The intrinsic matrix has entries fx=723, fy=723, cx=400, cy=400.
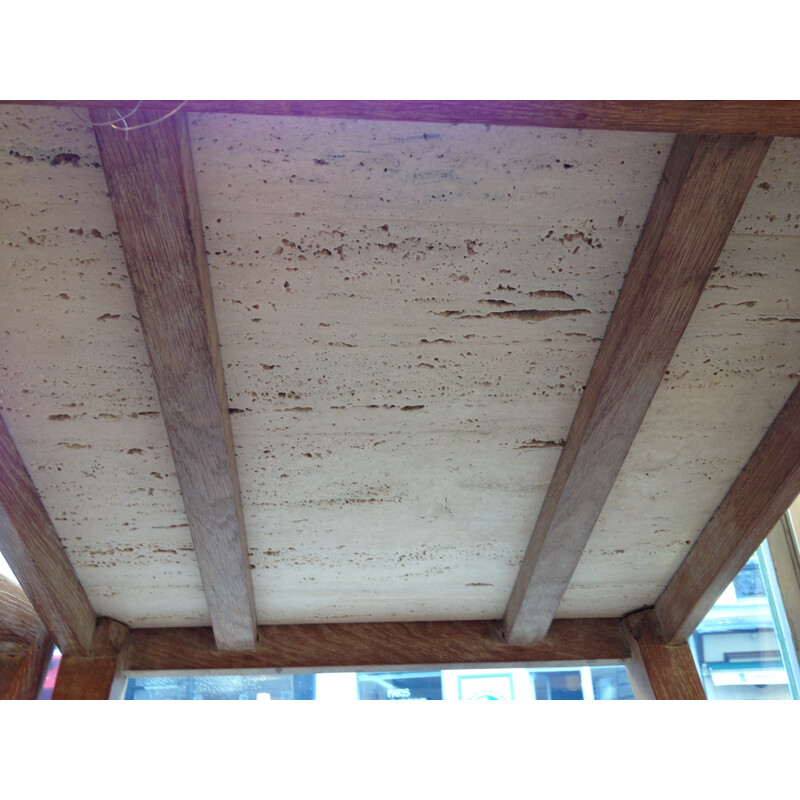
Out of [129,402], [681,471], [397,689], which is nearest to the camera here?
[129,402]

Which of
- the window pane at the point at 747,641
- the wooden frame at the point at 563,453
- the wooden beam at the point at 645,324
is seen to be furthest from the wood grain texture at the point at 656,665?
the window pane at the point at 747,641

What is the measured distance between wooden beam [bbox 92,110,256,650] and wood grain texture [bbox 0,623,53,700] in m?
0.99

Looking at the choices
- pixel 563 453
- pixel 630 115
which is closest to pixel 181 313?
pixel 630 115

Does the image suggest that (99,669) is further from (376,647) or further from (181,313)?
(181,313)

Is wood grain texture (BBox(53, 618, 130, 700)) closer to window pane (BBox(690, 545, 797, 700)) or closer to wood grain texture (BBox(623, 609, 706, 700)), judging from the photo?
wood grain texture (BBox(623, 609, 706, 700))

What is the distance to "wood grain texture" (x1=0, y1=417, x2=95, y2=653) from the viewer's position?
219 centimetres

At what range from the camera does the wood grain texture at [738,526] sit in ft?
7.39

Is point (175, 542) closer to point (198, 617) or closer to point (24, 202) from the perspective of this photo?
point (198, 617)

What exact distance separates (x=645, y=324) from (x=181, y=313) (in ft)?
3.69

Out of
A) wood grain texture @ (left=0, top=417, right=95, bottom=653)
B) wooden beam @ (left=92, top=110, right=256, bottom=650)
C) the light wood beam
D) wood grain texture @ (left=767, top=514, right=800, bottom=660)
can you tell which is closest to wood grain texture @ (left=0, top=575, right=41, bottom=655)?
the light wood beam

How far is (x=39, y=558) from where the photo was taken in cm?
245
